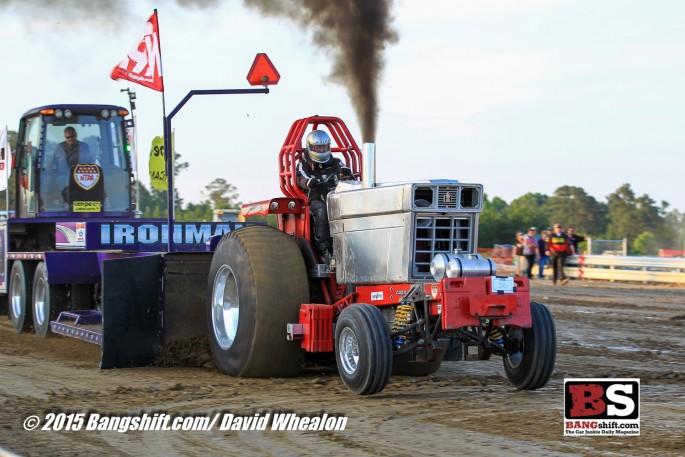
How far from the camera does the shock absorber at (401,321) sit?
805 cm

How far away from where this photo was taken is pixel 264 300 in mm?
8781

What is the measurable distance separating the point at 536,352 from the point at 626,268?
2103 cm

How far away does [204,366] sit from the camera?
977 cm

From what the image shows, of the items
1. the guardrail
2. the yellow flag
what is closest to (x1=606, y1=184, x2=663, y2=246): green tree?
the guardrail

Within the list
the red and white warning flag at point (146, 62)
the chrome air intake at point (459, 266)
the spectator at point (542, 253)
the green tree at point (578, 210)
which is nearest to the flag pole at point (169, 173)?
the red and white warning flag at point (146, 62)

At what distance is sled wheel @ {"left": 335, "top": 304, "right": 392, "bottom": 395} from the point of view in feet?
24.9

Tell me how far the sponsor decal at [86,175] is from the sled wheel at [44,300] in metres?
1.65

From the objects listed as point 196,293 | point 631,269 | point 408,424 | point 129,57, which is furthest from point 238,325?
point 631,269

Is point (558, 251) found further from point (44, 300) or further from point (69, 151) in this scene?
point (44, 300)

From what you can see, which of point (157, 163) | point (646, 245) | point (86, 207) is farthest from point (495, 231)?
point (86, 207)

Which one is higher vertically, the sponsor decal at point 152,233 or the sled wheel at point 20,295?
the sponsor decal at point 152,233

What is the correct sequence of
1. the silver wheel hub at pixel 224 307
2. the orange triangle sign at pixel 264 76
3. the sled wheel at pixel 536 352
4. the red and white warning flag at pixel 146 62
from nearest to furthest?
1. the sled wheel at pixel 536 352
2. the silver wheel hub at pixel 224 307
3. the orange triangle sign at pixel 264 76
4. the red and white warning flag at pixel 146 62

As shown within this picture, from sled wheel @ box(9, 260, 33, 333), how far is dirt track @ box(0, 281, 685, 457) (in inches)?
64.5

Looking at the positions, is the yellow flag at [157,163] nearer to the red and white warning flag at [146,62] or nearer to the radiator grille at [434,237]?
the red and white warning flag at [146,62]
